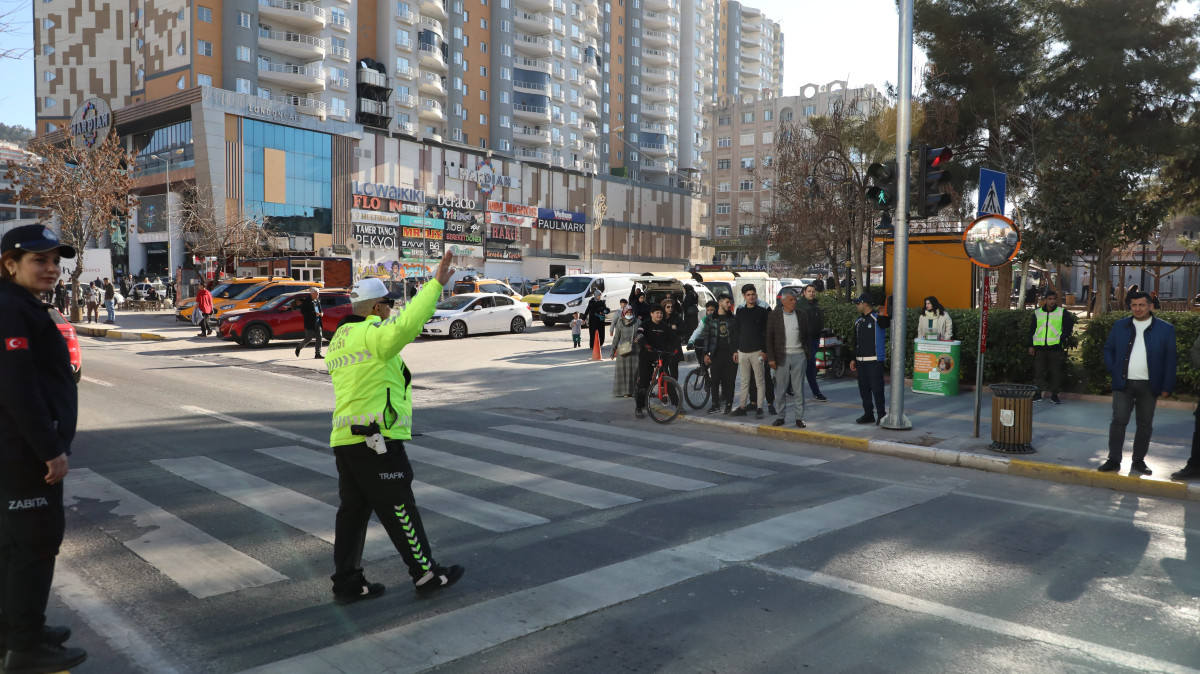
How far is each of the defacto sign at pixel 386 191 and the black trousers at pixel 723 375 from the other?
154 ft

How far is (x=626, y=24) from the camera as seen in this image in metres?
101

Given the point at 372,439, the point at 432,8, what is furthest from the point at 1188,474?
the point at 432,8

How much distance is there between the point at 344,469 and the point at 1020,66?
25696mm

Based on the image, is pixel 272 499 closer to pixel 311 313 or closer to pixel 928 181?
pixel 928 181

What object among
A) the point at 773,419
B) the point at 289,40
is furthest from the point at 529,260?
the point at 773,419

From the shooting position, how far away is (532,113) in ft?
257

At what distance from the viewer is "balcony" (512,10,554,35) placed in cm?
7850

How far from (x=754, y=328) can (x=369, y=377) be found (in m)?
7.78

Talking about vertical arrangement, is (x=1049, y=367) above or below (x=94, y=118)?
below

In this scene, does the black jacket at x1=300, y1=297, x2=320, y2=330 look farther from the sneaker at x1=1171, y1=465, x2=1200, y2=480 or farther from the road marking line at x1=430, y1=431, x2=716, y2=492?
the sneaker at x1=1171, y1=465, x2=1200, y2=480

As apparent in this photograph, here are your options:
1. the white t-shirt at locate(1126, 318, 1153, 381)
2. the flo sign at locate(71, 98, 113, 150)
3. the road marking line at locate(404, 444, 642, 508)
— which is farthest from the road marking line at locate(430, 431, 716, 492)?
the flo sign at locate(71, 98, 113, 150)

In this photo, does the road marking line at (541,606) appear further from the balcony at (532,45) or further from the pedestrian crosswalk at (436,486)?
the balcony at (532,45)

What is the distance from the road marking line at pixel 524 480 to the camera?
680 centimetres

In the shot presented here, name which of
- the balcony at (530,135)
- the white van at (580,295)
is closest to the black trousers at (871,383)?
the white van at (580,295)
